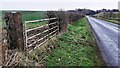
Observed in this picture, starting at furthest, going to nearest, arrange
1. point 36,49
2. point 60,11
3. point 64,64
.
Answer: point 60,11 < point 36,49 < point 64,64

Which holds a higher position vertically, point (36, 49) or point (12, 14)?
point (12, 14)

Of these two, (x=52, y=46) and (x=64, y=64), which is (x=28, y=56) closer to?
(x=64, y=64)

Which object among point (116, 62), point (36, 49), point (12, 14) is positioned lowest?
point (116, 62)

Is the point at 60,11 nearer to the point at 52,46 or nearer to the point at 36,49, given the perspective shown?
the point at 52,46

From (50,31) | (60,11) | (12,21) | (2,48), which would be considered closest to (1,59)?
(2,48)

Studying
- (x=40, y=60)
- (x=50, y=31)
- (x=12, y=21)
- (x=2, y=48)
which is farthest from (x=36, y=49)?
(x=50, y=31)

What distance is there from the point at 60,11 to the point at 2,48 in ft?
34.1

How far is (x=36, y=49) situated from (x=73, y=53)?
1.88m

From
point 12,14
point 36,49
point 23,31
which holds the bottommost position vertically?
point 36,49

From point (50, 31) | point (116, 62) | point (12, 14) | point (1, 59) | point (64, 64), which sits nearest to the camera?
point (1, 59)

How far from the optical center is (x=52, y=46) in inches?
417

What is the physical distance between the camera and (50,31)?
517 inches

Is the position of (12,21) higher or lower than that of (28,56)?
higher

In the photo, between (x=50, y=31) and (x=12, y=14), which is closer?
(x=12, y=14)
